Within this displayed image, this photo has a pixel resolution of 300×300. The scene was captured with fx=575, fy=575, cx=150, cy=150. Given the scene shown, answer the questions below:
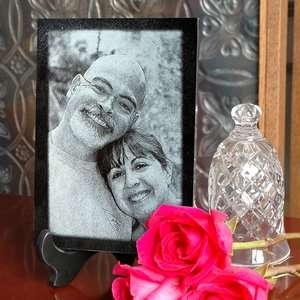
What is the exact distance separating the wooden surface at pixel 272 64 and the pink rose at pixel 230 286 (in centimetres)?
46

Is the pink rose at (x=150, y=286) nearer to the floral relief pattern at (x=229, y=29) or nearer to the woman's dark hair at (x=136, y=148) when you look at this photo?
the woman's dark hair at (x=136, y=148)

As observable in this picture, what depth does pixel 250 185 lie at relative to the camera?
27.1 inches

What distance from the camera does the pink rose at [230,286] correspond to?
442mm

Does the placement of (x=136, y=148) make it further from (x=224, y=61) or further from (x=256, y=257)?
(x=224, y=61)

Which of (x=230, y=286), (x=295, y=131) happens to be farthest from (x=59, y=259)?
(x=295, y=131)

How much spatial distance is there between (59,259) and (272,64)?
1.45ft

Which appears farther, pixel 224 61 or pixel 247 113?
pixel 224 61

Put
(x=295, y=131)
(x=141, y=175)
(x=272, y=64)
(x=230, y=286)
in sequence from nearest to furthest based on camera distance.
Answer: (x=230, y=286) < (x=141, y=175) < (x=272, y=64) < (x=295, y=131)

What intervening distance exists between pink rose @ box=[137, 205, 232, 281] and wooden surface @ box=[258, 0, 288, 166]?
0.43 metres

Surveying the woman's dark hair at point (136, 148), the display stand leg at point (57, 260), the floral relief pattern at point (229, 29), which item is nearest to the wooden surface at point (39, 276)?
the display stand leg at point (57, 260)

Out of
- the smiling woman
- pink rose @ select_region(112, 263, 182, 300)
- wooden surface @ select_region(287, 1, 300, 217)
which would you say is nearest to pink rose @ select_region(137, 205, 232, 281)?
pink rose @ select_region(112, 263, 182, 300)

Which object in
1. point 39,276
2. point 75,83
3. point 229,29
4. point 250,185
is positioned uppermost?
point 229,29

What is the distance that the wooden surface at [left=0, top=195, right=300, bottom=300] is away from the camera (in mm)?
611

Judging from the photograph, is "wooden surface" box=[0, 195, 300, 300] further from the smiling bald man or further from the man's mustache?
the man's mustache
